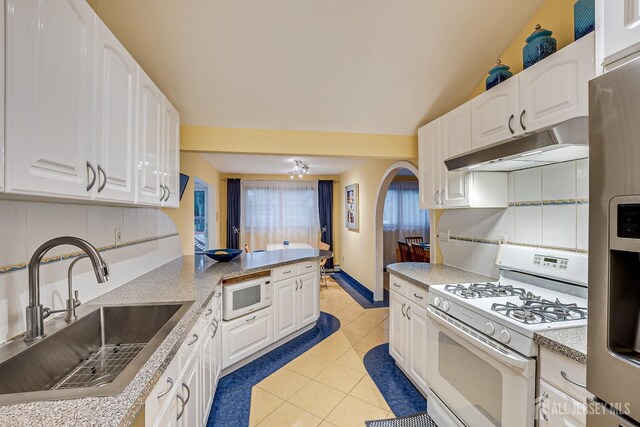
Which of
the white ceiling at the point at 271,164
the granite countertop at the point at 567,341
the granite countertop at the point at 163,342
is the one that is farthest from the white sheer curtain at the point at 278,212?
the granite countertop at the point at 567,341

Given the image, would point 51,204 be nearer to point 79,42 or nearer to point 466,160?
point 79,42

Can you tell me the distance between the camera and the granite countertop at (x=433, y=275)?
6.85 feet

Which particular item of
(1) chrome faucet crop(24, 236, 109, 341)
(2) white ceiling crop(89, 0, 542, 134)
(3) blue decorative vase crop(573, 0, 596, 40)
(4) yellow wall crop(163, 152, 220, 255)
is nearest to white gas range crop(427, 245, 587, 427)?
(3) blue decorative vase crop(573, 0, 596, 40)

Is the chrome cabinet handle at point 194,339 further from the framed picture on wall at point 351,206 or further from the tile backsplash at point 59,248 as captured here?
the framed picture on wall at point 351,206

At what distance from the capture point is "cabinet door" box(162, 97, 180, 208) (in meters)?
2.03

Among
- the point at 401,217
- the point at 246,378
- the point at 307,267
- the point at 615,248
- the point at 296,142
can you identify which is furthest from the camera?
the point at 401,217

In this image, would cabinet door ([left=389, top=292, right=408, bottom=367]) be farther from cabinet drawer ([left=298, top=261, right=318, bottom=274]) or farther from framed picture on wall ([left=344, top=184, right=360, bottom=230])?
framed picture on wall ([left=344, top=184, right=360, bottom=230])

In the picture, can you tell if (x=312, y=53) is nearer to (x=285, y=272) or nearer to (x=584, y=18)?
(x=584, y=18)

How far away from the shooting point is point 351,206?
18.8 ft

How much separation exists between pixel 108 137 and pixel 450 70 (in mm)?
2418

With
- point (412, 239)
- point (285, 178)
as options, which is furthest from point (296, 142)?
point (412, 239)

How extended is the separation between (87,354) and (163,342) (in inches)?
21.2

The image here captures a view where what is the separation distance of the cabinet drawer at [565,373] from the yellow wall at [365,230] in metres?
2.97

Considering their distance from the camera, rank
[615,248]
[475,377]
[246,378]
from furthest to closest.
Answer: [246,378], [475,377], [615,248]
